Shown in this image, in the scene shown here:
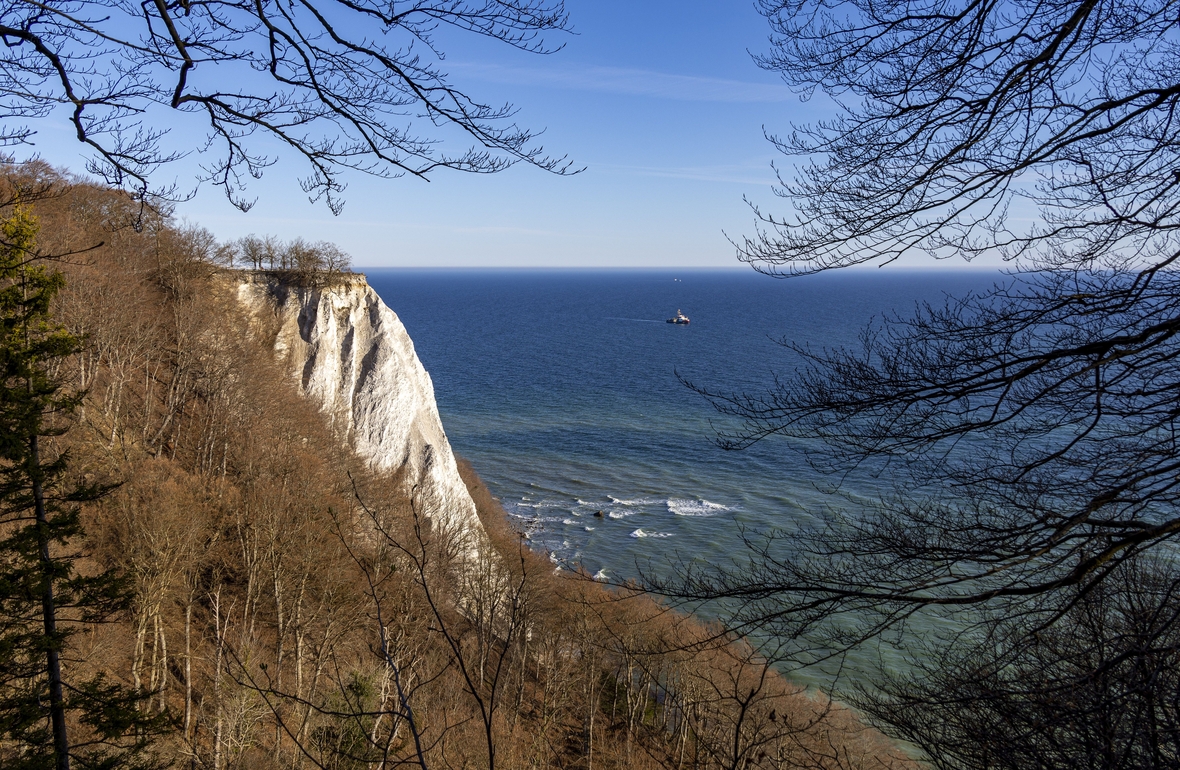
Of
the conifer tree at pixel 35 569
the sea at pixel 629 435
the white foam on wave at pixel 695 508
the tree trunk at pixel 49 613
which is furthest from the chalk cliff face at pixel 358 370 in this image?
the tree trunk at pixel 49 613

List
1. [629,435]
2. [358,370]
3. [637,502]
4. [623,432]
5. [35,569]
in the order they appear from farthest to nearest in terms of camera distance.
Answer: [623,432] → [629,435] → [637,502] → [358,370] → [35,569]

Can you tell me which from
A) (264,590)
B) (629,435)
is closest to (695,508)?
(629,435)

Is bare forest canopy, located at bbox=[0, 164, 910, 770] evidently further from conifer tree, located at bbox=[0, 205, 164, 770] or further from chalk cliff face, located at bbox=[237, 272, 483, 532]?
chalk cliff face, located at bbox=[237, 272, 483, 532]

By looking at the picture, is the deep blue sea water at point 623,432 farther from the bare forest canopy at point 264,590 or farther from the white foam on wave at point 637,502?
the bare forest canopy at point 264,590

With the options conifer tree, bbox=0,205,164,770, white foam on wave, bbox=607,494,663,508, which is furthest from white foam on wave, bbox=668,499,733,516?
conifer tree, bbox=0,205,164,770

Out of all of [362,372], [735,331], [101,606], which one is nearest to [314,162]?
[101,606]

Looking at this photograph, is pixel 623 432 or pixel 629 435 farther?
pixel 623 432

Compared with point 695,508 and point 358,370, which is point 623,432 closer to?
point 695,508

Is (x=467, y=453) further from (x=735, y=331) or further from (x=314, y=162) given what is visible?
(x=735, y=331)
